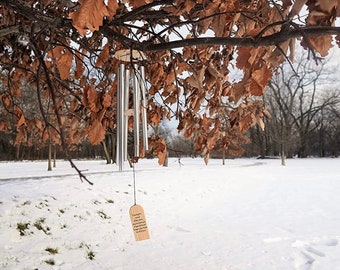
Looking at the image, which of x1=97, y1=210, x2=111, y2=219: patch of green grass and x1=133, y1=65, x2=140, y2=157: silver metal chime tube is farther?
x1=97, y1=210, x2=111, y2=219: patch of green grass

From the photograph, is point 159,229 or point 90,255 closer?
point 90,255

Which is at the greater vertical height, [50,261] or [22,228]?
[22,228]

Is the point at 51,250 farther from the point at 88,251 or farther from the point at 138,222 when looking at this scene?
the point at 138,222

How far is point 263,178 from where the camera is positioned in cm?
1347

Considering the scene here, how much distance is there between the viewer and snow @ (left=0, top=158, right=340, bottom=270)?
13.7 feet

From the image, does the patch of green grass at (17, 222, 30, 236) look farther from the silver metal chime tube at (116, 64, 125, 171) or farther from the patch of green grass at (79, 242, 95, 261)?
the silver metal chime tube at (116, 64, 125, 171)

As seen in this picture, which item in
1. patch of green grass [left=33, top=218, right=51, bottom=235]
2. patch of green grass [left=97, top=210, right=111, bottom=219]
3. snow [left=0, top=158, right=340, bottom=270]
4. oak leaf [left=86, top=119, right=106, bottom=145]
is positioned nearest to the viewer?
oak leaf [left=86, top=119, right=106, bottom=145]

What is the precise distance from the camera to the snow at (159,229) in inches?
165

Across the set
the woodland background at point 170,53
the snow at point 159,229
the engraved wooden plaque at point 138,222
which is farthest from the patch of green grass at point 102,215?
the engraved wooden plaque at point 138,222

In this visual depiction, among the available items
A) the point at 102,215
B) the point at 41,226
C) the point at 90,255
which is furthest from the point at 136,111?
the point at 102,215

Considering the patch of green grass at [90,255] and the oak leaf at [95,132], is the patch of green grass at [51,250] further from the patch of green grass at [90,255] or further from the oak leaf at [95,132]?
the oak leaf at [95,132]

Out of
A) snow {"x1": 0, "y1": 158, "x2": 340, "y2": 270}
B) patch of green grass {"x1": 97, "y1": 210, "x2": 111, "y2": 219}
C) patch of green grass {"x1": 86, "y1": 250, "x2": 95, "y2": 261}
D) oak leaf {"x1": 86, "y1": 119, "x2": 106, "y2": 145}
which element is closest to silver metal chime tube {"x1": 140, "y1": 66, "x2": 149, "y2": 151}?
oak leaf {"x1": 86, "y1": 119, "x2": 106, "y2": 145}

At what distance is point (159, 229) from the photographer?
19.3 ft

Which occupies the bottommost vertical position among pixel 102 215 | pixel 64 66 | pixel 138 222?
pixel 102 215
